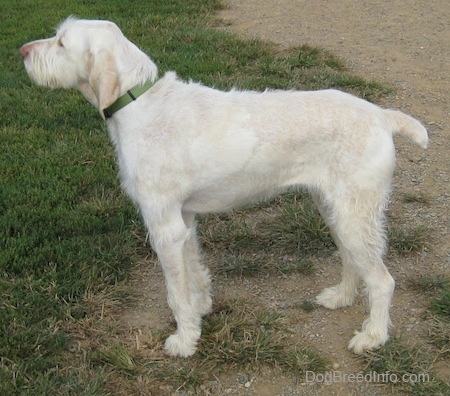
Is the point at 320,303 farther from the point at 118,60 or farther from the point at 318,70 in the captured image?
the point at 318,70

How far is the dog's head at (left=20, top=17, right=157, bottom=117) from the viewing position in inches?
133

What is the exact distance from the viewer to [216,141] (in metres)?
3.42

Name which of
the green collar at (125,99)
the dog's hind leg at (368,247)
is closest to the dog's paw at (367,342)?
the dog's hind leg at (368,247)

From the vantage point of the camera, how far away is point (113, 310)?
407cm

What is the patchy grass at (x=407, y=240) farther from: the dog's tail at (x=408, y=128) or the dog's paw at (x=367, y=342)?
the dog's tail at (x=408, y=128)

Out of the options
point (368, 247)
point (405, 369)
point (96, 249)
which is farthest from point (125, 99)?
point (405, 369)

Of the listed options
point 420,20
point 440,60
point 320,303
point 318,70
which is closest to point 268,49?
point 318,70

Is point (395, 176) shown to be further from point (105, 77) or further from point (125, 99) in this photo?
point (105, 77)

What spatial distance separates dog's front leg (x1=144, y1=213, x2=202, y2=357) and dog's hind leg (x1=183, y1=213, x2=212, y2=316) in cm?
5

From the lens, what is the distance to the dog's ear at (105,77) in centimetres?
336

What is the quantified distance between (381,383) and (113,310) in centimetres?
172

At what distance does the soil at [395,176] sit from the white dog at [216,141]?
1.79 feet

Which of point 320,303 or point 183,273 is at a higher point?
point 183,273

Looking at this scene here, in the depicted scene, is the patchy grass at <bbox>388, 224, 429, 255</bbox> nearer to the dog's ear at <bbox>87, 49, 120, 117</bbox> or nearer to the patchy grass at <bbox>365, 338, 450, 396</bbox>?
the patchy grass at <bbox>365, 338, 450, 396</bbox>
